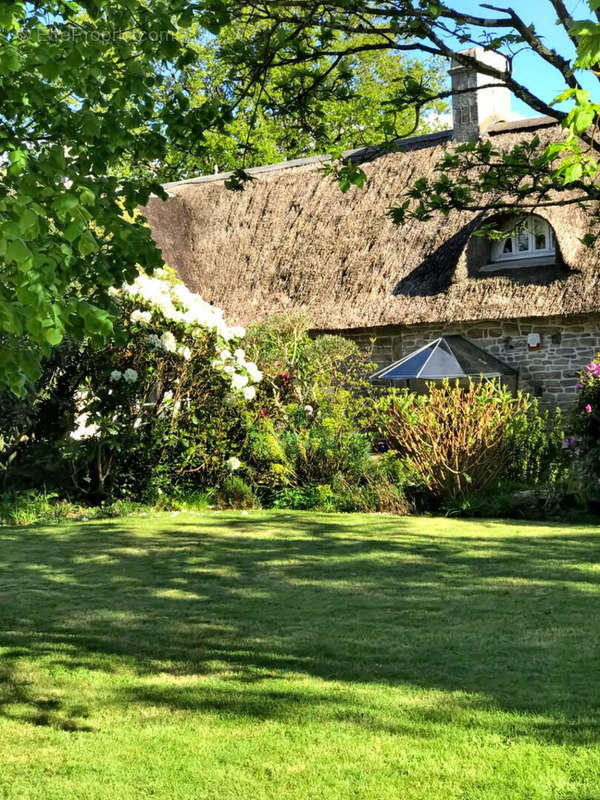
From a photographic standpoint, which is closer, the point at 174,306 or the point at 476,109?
the point at 174,306

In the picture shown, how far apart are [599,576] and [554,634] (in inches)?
69.5

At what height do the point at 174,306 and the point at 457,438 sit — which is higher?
the point at 174,306

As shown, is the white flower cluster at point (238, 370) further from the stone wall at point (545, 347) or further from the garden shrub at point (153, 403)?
the stone wall at point (545, 347)

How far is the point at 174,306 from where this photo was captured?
1116 centimetres

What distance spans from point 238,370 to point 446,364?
4960mm

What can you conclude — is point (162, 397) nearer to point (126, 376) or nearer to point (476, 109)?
point (126, 376)

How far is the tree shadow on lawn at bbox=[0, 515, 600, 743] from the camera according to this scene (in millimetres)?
4645

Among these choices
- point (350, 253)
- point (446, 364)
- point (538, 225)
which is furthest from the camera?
point (350, 253)

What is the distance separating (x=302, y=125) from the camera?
22.4 feet

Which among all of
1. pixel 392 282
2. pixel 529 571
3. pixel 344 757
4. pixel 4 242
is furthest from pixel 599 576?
pixel 392 282

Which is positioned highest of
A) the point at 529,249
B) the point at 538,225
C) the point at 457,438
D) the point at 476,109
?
the point at 476,109

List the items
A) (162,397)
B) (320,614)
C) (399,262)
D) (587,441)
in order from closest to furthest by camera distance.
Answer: (320,614) → (587,441) → (162,397) → (399,262)

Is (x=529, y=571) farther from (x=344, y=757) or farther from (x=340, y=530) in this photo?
(x=344, y=757)

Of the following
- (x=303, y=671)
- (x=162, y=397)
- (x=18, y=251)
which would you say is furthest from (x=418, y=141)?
(x=18, y=251)
